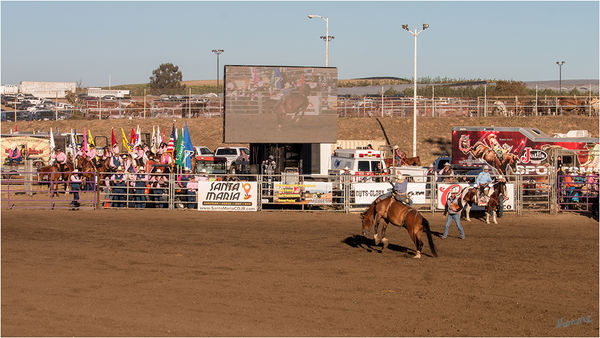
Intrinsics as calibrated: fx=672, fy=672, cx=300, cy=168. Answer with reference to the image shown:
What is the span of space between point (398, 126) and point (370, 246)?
32.1 metres

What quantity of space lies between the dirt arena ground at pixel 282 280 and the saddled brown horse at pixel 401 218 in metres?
0.52

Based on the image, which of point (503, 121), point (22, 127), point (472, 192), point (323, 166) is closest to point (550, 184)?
point (472, 192)

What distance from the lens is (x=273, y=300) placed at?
37.0 feet

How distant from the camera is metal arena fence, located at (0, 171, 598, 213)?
2309 cm

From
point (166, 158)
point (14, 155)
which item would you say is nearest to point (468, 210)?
point (166, 158)

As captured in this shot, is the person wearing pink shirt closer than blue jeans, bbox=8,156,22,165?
Yes

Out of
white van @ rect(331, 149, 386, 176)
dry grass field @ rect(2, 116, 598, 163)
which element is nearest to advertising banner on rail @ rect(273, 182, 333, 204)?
white van @ rect(331, 149, 386, 176)

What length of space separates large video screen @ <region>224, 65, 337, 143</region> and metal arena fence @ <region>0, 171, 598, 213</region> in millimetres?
1613

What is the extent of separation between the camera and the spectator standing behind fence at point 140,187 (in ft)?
75.6

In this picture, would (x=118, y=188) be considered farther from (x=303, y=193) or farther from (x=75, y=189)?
(x=303, y=193)

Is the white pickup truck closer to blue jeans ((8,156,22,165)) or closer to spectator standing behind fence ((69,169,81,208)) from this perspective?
spectator standing behind fence ((69,169,81,208))

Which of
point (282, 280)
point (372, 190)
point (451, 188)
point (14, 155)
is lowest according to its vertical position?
point (282, 280)

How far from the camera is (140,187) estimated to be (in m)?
23.0

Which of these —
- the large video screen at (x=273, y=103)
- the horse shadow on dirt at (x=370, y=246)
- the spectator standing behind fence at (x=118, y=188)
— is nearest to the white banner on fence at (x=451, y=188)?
the large video screen at (x=273, y=103)
